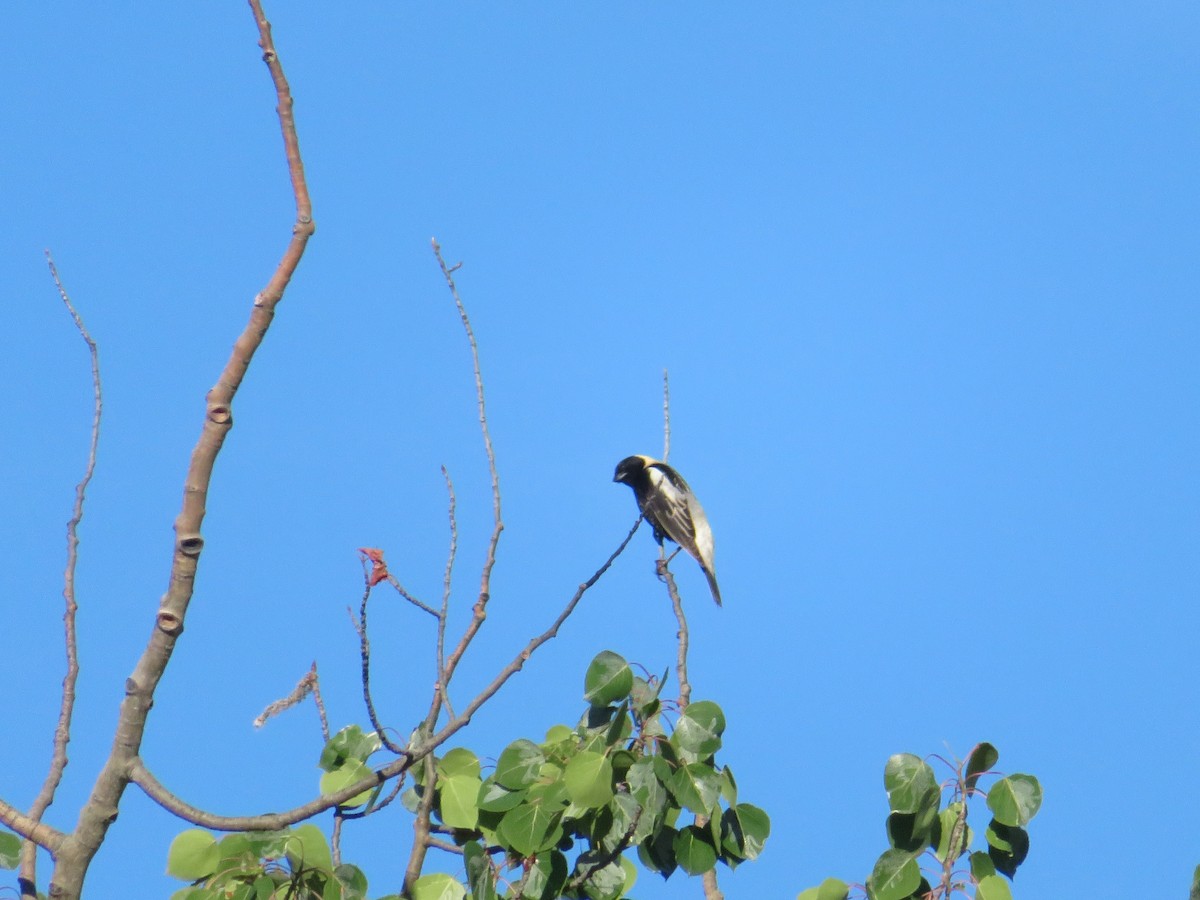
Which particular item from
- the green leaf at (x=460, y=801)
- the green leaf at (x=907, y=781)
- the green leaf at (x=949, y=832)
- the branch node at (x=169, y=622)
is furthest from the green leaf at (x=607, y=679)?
the branch node at (x=169, y=622)

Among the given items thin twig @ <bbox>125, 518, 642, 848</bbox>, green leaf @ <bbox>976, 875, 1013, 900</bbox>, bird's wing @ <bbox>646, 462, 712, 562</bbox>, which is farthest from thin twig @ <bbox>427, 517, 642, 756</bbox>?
bird's wing @ <bbox>646, 462, 712, 562</bbox>

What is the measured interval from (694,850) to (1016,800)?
994 millimetres

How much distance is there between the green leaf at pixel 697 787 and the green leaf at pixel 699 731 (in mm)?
35

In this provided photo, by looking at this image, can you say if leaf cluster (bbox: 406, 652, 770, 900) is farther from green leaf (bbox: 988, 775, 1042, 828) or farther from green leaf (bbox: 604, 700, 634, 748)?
green leaf (bbox: 988, 775, 1042, 828)

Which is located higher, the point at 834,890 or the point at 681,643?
the point at 681,643

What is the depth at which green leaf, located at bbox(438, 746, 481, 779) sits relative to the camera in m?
3.88

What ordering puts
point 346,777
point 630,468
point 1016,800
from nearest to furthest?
point 1016,800 → point 346,777 → point 630,468

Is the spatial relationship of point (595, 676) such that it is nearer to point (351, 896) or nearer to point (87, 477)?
point (351, 896)

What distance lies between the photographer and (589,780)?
3490mm

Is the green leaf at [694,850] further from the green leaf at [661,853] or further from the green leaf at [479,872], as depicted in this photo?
the green leaf at [479,872]

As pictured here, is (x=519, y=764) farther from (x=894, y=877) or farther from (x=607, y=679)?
(x=894, y=877)

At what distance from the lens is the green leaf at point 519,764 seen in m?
3.68

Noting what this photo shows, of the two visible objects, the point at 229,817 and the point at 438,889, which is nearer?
the point at 229,817

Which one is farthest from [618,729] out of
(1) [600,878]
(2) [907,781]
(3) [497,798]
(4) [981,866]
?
(4) [981,866]
